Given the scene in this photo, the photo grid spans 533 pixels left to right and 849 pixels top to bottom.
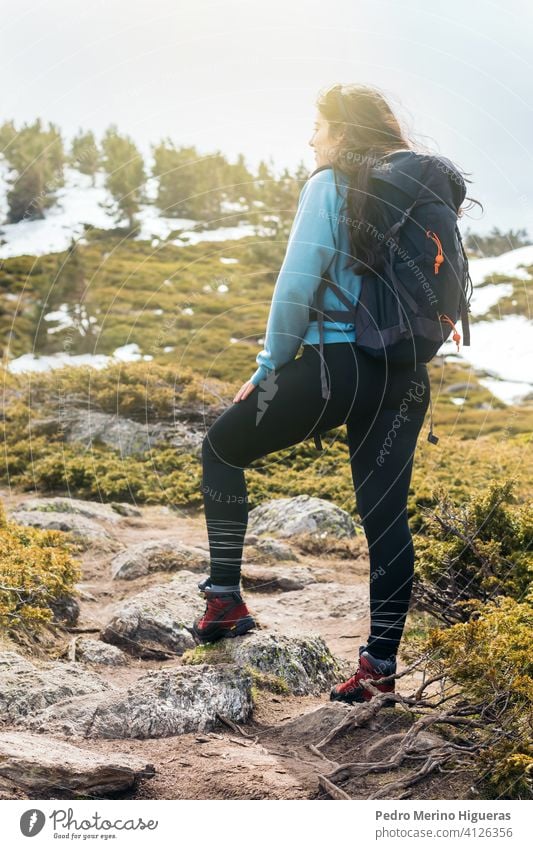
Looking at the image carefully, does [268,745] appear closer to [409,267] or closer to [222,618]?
[222,618]

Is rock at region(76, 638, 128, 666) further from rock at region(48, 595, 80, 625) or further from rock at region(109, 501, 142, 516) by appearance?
rock at region(109, 501, 142, 516)

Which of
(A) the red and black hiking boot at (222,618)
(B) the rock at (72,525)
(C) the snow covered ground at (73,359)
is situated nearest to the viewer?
(A) the red and black hiking boot at (222,618)

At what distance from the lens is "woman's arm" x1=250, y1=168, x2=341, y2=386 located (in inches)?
148

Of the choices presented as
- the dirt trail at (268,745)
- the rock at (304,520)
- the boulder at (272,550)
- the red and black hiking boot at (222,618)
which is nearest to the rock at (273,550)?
the boulder at (272,550)

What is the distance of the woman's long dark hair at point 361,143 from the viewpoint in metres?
3.76

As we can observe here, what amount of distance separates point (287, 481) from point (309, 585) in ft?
8.65

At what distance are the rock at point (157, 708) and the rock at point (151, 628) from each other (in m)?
0.76

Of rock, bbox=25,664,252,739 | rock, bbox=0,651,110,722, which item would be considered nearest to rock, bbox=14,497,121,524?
rock, bbox=0,651,110,722

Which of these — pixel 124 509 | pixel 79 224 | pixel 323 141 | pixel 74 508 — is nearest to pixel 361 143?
pixel 323 141

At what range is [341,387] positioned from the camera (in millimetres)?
3762

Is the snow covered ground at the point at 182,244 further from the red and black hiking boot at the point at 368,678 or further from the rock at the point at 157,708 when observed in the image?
the rock at the point at 157,708

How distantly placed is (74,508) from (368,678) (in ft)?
14.4

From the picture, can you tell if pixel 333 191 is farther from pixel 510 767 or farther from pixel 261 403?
pixel 510 767

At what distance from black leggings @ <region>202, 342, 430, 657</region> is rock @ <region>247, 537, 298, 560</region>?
3.02 meters
